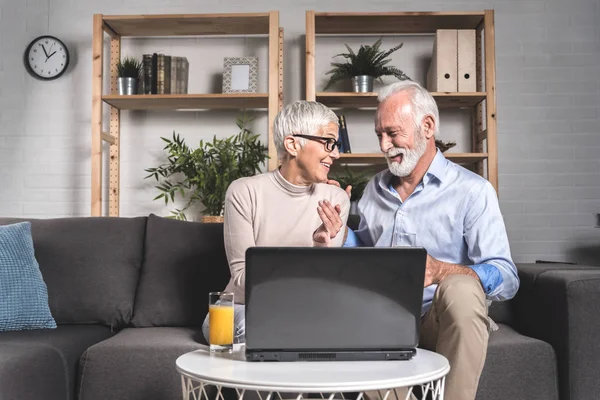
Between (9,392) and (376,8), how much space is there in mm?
3050

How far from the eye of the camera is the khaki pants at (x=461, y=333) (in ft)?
4.98

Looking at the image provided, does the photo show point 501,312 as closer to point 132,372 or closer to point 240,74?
point 132,372

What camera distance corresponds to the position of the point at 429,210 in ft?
6.64

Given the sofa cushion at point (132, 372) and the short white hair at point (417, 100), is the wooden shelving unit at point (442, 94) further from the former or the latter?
the sofa cushion at point (132, 372)

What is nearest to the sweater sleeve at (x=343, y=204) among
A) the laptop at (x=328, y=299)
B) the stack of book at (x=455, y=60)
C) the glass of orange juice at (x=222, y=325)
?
the glass of orange juice at (x=222, y=325)

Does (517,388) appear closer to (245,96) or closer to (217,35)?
(245,96)

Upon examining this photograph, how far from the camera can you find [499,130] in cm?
393

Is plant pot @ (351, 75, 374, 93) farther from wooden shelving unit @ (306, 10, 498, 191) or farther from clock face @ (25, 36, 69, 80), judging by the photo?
clock face @ (25, 36, 69, 80)

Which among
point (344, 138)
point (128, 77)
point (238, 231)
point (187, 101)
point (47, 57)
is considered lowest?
point (238, 231)

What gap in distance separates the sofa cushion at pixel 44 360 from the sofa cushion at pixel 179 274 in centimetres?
23

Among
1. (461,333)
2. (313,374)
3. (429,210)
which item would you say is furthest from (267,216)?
(313,374)

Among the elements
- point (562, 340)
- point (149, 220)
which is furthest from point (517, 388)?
point (149, 220)

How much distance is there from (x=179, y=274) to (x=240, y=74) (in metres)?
1.68

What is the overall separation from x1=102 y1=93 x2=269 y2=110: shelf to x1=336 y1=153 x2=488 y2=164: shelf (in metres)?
0.56
